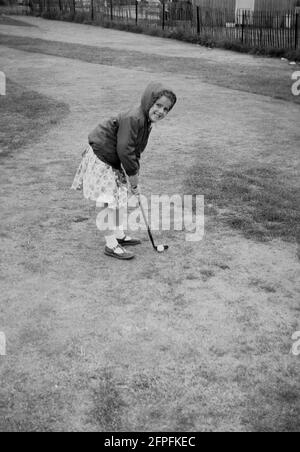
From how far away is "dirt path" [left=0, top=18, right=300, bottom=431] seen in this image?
8.76ft

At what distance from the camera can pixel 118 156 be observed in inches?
153

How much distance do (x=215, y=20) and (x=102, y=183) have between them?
687 inches

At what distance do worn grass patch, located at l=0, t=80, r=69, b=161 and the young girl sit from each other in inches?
119

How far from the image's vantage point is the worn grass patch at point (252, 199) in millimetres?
4750

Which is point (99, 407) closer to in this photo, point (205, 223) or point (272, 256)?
point (272, 256)

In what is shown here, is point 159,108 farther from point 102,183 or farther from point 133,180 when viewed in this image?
point 102,183

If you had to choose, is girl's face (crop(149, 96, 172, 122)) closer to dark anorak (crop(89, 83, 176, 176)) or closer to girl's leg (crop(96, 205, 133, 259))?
dark anorak (crop(89, 83, 176, 176))

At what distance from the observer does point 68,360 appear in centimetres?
301

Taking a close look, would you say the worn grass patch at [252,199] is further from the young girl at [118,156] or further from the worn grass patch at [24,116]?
the worn grass patch at [24,116]

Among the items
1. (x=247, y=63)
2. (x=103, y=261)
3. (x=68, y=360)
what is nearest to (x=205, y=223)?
(x=103, y=261)

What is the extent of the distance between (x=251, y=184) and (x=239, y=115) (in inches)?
133

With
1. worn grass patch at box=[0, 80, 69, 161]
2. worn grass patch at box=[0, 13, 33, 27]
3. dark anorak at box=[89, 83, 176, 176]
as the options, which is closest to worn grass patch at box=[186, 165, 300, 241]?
dark anorak at box=[89, 83, 176, 176]

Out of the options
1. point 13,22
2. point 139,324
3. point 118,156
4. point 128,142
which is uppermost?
point 13,22

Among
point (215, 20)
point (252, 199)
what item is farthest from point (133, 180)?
point (215, 20)
